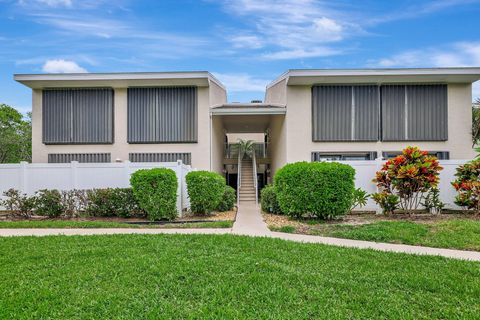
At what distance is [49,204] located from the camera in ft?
37.6

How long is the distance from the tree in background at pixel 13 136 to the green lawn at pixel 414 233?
101 feet

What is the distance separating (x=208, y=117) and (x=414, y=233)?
444 inches

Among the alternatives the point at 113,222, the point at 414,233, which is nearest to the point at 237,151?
the point at 113,222

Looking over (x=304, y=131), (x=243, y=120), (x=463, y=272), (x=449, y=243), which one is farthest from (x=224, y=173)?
(x=463, y=272)

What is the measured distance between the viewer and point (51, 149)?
17266 millimetres

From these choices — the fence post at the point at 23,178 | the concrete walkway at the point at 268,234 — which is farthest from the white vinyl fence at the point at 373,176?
the fence post at the point at 23,178

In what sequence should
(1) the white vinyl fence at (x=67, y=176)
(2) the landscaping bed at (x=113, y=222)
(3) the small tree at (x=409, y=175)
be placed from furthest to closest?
(1) the white vinyl fence at (x=67, y=176) → (3) the small tree at (x=409, y=175) → (2) the landscaping bed at (x=113, y=222)

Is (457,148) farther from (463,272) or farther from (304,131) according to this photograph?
(463,272)

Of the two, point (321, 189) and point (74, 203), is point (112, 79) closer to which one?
point (74, 203)

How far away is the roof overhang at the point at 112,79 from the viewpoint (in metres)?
16.2

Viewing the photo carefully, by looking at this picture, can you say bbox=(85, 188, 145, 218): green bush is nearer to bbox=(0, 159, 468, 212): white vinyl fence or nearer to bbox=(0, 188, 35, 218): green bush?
bbox=(0, 159, 468, 212): white vinyl fence

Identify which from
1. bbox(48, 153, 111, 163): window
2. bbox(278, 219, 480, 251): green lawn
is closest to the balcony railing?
bbox(48, 153, 111, 163): window

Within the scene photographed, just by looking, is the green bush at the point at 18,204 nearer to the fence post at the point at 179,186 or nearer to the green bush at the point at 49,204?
the green bush at the point at 49,204

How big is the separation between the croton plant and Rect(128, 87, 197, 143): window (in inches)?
444
